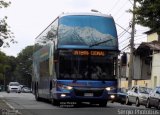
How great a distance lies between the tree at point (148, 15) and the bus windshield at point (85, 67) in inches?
106

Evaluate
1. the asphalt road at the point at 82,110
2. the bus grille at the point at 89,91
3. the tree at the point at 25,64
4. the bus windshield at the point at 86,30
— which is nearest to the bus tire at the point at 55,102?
the asphalt road at the point at 82,110

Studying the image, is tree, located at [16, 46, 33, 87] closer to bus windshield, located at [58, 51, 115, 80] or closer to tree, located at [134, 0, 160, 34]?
bus windshield, located at [58, 51, 115, 80]

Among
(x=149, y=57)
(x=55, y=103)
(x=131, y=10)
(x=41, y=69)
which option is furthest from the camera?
(x=149, y=57)

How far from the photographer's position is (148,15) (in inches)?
919

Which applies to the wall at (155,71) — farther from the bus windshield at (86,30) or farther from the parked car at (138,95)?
the bus windshield at (86,30)

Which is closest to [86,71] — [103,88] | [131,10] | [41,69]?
[103,88]

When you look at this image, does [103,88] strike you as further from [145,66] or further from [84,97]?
[145,66]

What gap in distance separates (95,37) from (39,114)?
5.98 metres

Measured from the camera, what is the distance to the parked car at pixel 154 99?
3172 centimetres

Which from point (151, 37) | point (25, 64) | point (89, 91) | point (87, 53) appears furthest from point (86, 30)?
point (25, 64)

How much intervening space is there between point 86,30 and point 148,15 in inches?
138

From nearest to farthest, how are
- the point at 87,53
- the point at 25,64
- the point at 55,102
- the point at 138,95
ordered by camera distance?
Result: the point at 87,53, the point at 55,102, the point at 138,95, the point at 25,64

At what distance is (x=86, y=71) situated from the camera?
25.0m

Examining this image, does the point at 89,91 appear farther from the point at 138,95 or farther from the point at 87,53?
the point at 138,95
